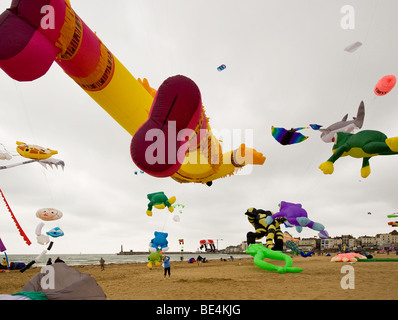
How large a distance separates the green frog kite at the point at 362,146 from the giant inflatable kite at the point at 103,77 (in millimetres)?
2546

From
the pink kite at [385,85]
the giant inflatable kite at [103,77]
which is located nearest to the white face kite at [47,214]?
the giant inflatable kite at [103,77]

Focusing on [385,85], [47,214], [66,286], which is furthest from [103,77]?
[47,214]

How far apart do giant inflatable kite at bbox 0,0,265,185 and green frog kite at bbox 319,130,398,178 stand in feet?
8.35

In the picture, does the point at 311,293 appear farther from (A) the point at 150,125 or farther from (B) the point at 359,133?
(A) the point at 150,125

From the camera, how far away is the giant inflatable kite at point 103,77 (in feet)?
9.05

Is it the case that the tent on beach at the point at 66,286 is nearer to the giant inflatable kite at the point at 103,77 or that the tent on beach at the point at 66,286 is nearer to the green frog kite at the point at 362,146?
the giant inflatable kite at the point at 103,77

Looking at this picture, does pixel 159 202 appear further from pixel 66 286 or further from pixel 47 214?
pixel 66 286

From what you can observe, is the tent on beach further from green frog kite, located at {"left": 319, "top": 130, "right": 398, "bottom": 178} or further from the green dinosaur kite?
the green dinosaur kite

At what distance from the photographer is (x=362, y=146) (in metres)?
4.95

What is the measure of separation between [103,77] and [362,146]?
4.80m
